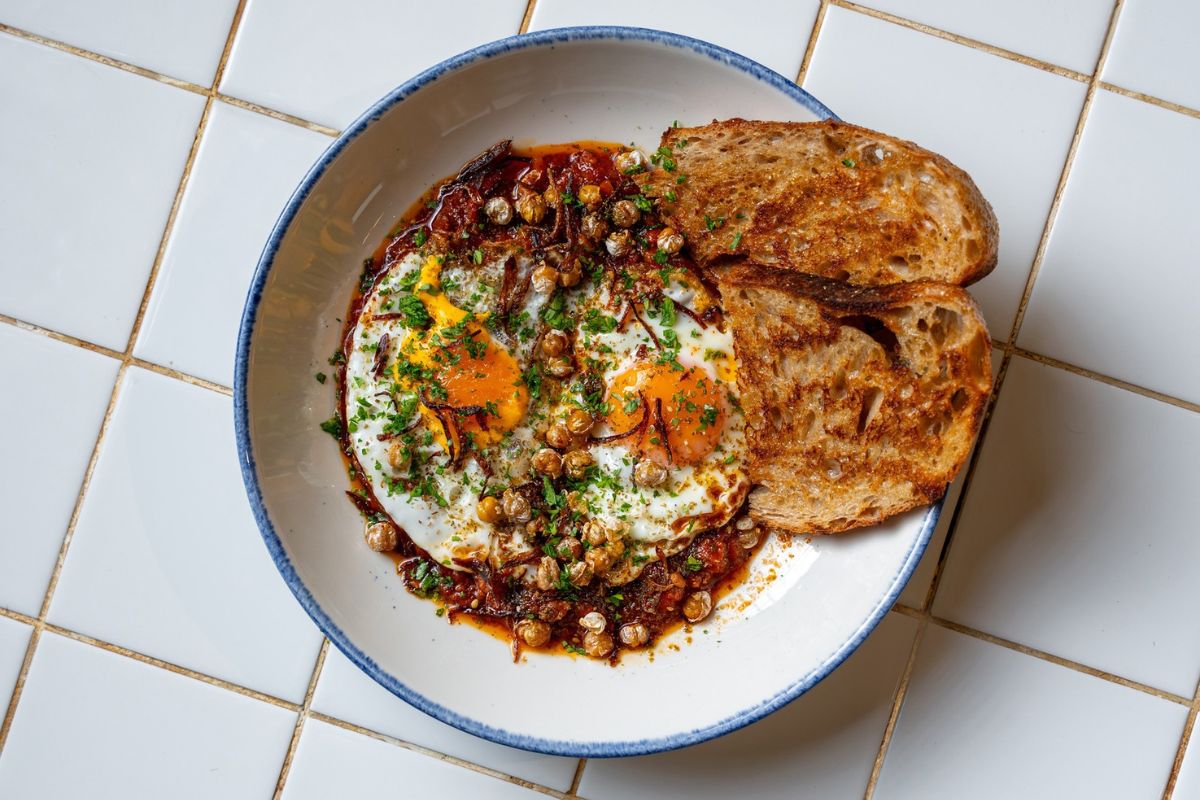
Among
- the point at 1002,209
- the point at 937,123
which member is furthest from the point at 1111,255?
the point at 937,123

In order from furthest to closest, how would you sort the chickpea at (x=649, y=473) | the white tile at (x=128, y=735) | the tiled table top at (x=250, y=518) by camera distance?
the white tile at (x=128, y=735) → the tiled table top at (x=250, y=518) → the chickpea at (x=649, y=473)

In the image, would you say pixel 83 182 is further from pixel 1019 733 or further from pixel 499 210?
pixel 1019 733

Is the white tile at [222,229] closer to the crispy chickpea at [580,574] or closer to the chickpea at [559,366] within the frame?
the chickpea at [559,366]

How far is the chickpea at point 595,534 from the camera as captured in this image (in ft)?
10.4

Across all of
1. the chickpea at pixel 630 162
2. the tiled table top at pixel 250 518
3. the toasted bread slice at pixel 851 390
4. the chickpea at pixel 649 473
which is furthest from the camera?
the tiled table top at pixel 250 518

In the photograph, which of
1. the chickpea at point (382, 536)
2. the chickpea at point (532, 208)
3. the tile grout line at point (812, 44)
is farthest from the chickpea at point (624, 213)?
the chickpea at point (382, 536)

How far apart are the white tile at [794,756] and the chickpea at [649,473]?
104cm

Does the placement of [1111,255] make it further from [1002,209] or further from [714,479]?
[714,479]

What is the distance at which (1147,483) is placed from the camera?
3.35 meters

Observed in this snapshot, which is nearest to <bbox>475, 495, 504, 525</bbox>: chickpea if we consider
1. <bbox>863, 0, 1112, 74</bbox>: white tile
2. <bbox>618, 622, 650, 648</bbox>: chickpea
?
<bbox>618, 622, 650, 648</bbox>: chickpea

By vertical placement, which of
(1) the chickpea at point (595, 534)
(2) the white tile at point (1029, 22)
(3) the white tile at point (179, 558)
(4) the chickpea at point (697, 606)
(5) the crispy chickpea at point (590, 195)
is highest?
(2) the white tile at point (1029, 22)

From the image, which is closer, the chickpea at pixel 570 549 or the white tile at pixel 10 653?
the chickpea at pixel 570 549

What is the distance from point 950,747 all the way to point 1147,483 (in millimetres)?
1225

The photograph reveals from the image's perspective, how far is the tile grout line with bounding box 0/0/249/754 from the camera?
3.36 metres
